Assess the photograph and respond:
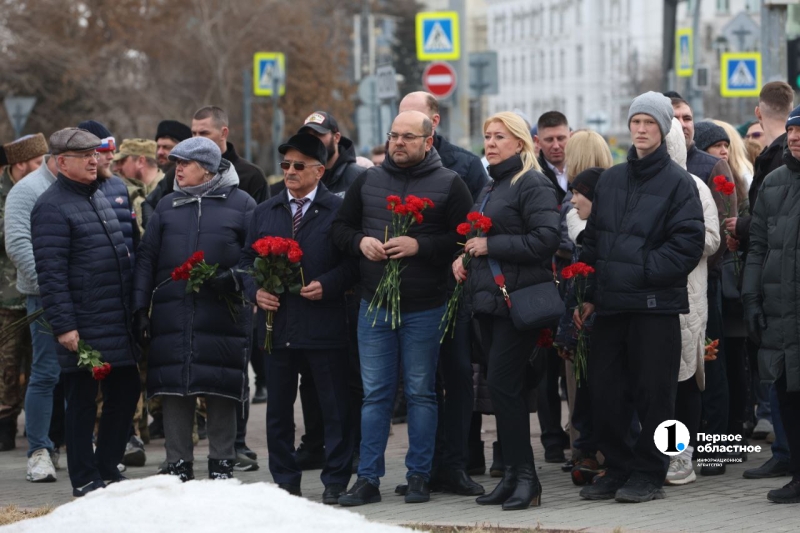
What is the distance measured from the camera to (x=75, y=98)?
144 feet

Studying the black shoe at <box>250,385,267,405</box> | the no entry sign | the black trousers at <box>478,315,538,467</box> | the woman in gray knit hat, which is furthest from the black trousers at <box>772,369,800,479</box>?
the no entry sign

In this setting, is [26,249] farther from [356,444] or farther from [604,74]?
[604,74]

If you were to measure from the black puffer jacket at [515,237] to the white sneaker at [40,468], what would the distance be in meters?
3.25

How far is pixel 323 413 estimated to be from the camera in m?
8.84

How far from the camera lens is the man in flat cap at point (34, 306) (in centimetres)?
1013

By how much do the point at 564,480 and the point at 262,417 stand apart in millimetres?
4310

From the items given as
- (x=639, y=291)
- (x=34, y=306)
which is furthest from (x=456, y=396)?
(x=34, y=306)

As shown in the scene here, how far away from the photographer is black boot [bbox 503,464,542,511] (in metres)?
8.28

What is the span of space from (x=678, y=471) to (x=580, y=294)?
51.2 inches

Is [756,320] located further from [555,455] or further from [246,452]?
[246,452]

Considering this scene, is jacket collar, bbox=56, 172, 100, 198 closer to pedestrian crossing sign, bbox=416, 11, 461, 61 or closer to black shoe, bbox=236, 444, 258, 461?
black shoe, bbox=236, 444, 258, 461

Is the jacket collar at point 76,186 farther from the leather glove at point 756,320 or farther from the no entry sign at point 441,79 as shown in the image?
the no entry sign at point 441,79

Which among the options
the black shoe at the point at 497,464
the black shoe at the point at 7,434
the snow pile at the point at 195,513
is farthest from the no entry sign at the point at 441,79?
the snow pile at the point at 195,513

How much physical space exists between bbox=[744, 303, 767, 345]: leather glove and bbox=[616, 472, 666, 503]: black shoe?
101 cm
